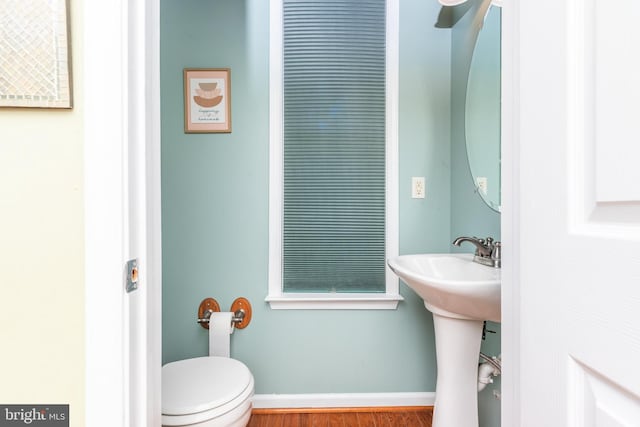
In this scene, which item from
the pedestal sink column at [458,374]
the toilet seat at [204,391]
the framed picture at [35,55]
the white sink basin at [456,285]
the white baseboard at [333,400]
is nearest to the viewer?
the framed picture at [35,55]

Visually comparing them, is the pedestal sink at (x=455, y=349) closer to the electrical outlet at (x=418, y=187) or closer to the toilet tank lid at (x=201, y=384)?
the electrical outlet at (x=418, y=187)

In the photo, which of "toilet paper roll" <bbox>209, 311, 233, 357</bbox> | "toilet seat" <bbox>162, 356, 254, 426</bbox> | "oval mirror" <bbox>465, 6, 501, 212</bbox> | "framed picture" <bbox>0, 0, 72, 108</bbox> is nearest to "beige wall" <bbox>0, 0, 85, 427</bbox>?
"framed picture" <bbox>0, 0, 72, 108</bbox>

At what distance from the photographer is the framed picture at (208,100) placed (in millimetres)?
1746

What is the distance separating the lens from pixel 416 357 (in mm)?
1768

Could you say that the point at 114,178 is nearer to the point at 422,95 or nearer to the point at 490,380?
the point at 490,380

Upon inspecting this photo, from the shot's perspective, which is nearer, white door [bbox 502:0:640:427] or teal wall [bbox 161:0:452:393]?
white door [bbox 502:0:640:427]

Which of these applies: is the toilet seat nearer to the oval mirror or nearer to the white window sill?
the white window sill

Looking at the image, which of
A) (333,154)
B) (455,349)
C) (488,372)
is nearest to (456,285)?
(455,349)

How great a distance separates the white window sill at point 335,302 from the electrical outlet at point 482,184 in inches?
27.8

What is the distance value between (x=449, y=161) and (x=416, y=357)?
1097 mm

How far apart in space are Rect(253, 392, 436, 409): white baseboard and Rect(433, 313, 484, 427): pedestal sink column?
1.75ft

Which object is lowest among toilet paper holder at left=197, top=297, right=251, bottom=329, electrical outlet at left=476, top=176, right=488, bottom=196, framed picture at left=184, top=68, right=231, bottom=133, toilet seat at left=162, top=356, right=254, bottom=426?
toilet seat at left=162, top=356, right=254, bottom=426

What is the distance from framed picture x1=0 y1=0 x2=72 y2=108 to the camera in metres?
0.55

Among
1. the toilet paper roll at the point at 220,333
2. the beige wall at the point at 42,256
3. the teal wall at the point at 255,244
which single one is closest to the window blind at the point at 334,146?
the teal wall at the point at 255,244
